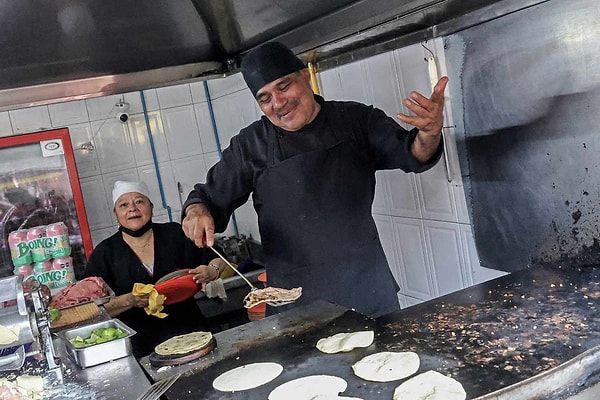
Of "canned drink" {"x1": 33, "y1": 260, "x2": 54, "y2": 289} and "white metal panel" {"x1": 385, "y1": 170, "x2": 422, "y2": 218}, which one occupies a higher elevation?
"white metal panel" {"x1": 385, "y1": 170, "x2": 422, "y2": 218}

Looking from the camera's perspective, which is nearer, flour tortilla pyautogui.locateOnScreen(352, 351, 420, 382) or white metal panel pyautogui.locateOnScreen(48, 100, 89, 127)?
flour tortilla pyautogui.locateOnScreen(352, 351, 420, 382)

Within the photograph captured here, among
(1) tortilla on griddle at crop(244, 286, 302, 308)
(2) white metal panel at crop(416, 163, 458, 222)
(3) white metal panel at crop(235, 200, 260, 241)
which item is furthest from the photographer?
(3) white metal panel at crop(235, 200, 260, 241)

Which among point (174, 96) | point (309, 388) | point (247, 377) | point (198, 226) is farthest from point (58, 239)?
point (309, 388)

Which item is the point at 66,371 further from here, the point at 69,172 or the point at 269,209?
the point at 69,172

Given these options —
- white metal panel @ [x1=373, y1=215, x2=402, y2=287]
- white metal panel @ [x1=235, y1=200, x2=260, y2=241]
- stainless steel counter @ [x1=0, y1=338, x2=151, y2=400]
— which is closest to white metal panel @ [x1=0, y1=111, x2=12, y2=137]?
white metal panel @ [x1=235, y1=200, x2=260, y2=241]

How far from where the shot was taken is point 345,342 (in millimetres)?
1593

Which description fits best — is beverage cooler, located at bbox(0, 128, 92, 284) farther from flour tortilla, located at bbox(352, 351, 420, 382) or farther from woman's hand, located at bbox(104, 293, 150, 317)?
flour tortilla, located at bbox(352, 351, 420, 382)

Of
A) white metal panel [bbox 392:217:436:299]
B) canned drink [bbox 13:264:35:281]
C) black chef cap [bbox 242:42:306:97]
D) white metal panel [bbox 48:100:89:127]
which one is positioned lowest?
white metal panel [bbox 392:217:436:299]

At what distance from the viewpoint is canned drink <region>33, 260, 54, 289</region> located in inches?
145

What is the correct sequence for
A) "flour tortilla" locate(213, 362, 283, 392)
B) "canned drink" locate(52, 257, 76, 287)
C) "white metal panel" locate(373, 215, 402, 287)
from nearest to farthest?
"flour tortilla" locate(213, 362, 283, 392) → "white metal panel" locate(373, 215, 402, 287) → "canned drink" locate(52, 257, 76, 287)

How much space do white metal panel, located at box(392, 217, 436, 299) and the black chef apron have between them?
437mm

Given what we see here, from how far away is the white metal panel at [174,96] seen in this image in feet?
15.4

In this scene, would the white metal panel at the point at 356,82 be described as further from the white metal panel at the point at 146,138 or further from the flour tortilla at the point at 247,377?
the white metal panel at the point at 146,138

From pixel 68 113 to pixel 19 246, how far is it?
3.98 feet
